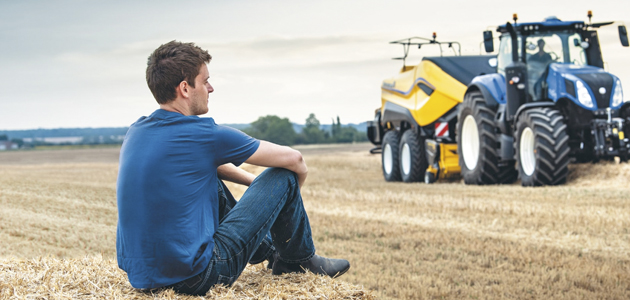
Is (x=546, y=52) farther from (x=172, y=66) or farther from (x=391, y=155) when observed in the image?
(x=172, y=66)

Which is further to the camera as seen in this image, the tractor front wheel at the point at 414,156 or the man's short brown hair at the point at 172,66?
the tractor front wheel at the point at 414,156

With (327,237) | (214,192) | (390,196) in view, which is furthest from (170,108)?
(390,196)

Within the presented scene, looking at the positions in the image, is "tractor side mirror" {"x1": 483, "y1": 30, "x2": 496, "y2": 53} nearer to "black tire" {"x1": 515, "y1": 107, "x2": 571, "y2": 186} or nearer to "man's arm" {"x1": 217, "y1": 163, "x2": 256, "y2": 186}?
"black tire" {"x1": 515, "y1": 107, "x2": 571, "y2": 186}

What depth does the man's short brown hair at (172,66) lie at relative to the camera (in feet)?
9.68

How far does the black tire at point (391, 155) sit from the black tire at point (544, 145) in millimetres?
5313

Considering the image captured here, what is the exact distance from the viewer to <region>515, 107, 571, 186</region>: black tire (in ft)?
32.3

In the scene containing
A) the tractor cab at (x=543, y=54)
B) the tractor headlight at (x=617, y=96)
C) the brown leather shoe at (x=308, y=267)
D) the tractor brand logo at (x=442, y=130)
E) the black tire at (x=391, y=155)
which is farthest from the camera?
the black tire at (x=391, y=155)

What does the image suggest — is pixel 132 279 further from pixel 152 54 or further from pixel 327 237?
pixel 327 237

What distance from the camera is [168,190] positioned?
2951mm

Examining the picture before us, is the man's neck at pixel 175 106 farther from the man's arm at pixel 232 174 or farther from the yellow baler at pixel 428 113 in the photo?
the yellow baler at pixel 428 113

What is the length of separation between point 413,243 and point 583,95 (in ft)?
17.5

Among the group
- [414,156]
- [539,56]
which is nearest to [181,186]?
[539,56]

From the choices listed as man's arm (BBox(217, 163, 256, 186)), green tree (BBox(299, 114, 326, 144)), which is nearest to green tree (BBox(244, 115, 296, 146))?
green tree (BBox(299, 114, 326, 144))

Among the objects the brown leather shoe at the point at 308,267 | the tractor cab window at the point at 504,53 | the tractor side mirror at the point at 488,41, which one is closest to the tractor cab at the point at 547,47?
the tractor cab window at the point at 504,53
